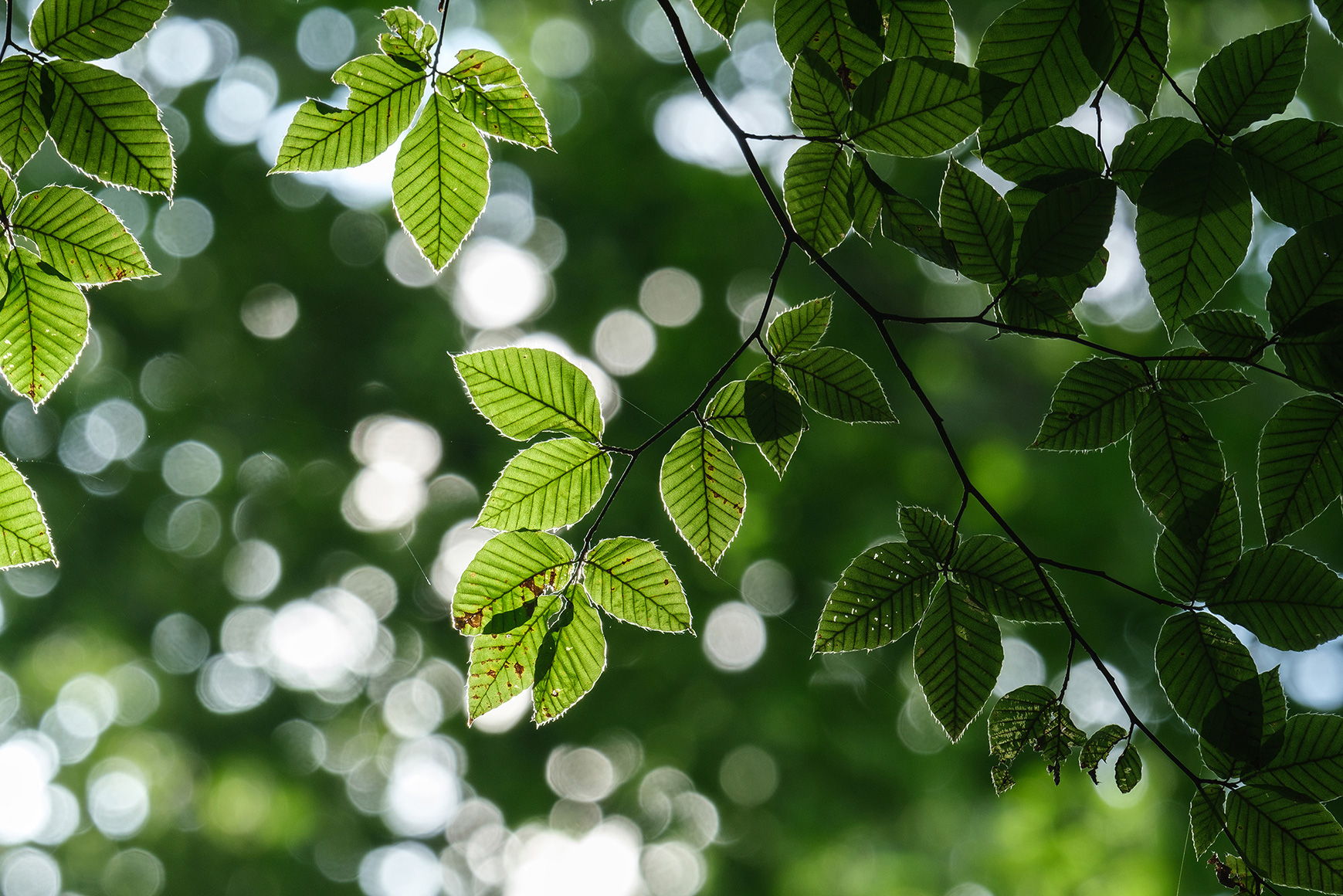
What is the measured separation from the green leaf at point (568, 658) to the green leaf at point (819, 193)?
13.5 inches

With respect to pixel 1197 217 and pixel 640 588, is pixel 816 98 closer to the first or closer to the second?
pixel 1197 217

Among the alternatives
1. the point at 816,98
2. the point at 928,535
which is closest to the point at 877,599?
the point at 928,535

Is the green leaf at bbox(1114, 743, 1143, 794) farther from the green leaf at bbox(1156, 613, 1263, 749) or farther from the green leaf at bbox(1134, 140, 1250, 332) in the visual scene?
the green leaf at bbox(1134, 140, 1250, 332)

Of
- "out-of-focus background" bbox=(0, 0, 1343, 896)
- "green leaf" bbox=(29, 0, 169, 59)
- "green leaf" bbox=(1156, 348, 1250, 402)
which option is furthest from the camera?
"out-of-focus background" bbox=(0, 0, 1343, 896)

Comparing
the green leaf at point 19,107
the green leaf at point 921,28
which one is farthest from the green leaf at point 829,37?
the green leaf at point 19,107

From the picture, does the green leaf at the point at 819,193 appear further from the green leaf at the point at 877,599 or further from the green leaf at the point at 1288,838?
the green leaf at the point at 1288,838

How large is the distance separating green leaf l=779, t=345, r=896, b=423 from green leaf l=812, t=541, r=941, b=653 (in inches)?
4.5

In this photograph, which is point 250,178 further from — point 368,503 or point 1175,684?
point 1175,684

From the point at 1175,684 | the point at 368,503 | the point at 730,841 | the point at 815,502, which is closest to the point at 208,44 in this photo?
the point at 368,503

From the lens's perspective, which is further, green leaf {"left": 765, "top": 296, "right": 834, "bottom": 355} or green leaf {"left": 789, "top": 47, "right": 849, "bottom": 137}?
green leaf {"left": 765, "top": 296, "right": 834, "bottom": 355}

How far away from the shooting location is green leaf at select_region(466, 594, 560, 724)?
2.09 ft

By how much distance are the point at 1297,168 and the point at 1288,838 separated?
1.65 feet

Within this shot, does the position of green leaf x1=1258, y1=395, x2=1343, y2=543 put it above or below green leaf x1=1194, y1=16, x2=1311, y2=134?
below

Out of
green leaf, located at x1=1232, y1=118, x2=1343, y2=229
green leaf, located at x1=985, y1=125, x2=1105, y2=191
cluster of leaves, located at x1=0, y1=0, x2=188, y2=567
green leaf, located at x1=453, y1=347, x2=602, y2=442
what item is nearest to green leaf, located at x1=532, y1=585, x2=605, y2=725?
green leaf, located at x1=453, y1=347, x2=602, y2=442
